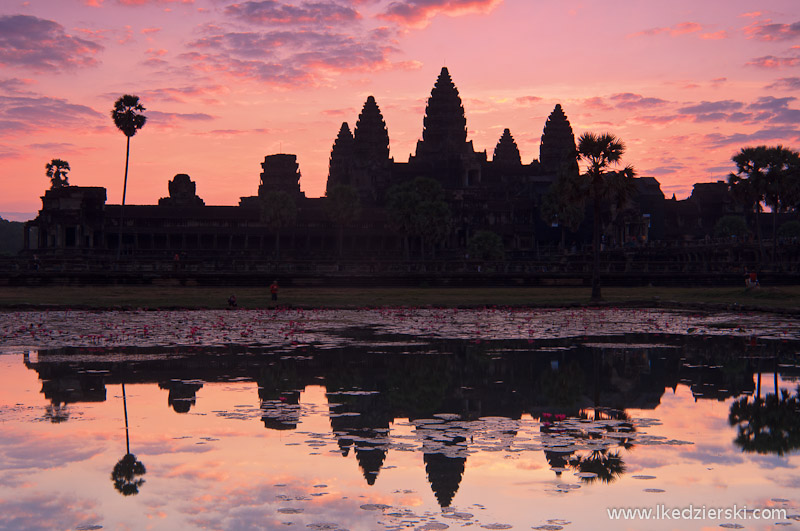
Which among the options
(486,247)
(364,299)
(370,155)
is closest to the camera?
(364,299)

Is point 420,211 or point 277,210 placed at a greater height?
point 277,210

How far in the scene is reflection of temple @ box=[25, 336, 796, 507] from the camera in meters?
10.2

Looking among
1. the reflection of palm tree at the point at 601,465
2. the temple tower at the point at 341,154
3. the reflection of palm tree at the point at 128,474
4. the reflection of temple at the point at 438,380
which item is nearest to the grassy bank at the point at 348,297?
the reflection of temple at the point at 438,380

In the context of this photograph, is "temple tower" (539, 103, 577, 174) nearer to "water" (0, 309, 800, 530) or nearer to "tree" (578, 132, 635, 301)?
"tree" (578, 132, 635, 301)

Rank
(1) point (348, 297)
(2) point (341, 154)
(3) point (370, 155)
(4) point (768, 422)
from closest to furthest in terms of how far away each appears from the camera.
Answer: (4) point (768, 422) → (1) point (348, 297) → (3) point (370, 155) → (2) point (341, 154)

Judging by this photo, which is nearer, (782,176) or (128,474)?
(128,474)

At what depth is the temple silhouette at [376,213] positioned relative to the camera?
118188mm

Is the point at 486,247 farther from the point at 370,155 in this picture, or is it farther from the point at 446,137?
the point at 370,155

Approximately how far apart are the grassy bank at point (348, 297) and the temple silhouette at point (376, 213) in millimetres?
43978

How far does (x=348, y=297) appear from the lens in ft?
150

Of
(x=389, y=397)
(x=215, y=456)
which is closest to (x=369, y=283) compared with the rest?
(x=389, y=397)

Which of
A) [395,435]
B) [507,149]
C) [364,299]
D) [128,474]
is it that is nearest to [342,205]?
[364,299]

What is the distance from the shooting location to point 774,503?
742cm

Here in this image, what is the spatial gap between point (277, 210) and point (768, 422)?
349 ft
